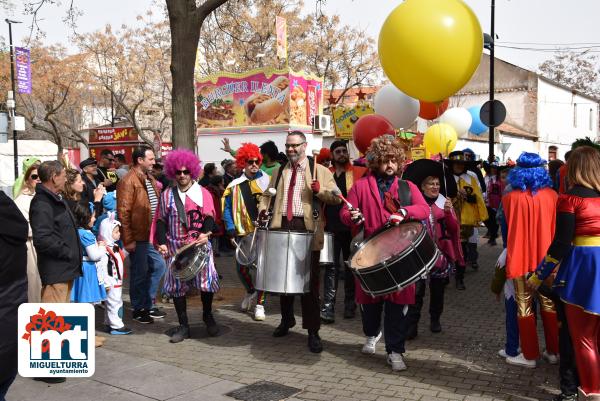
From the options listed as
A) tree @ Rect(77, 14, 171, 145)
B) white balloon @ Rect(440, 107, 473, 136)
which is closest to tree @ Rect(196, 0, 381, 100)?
tree @ Rect(77, 14, 171, 145)

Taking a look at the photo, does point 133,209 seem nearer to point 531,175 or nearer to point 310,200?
point 310,200

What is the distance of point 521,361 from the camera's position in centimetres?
524

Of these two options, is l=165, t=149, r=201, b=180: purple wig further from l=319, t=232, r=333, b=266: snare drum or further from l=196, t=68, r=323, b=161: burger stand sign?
l=196, t=68, r=323, b=161: burger stand sign

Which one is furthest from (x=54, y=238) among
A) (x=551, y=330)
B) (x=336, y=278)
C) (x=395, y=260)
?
(x=551, y=330)

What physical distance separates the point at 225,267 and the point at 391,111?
13.1ft

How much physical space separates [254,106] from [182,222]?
20919 millimetres

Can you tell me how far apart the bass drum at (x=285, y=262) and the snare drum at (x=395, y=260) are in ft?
2.08

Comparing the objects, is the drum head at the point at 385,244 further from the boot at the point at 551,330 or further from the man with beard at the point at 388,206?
the boot at the point at 551,330

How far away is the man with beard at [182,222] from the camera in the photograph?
6.07m

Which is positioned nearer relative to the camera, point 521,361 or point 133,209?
point 521,361

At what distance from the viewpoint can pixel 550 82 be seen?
138ft

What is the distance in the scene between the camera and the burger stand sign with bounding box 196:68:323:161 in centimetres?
2578

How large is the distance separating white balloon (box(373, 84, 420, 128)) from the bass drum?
14.6 feet

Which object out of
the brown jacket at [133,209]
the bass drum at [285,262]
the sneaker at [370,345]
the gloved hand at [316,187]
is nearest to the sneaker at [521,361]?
the sneaker at [370,345]
